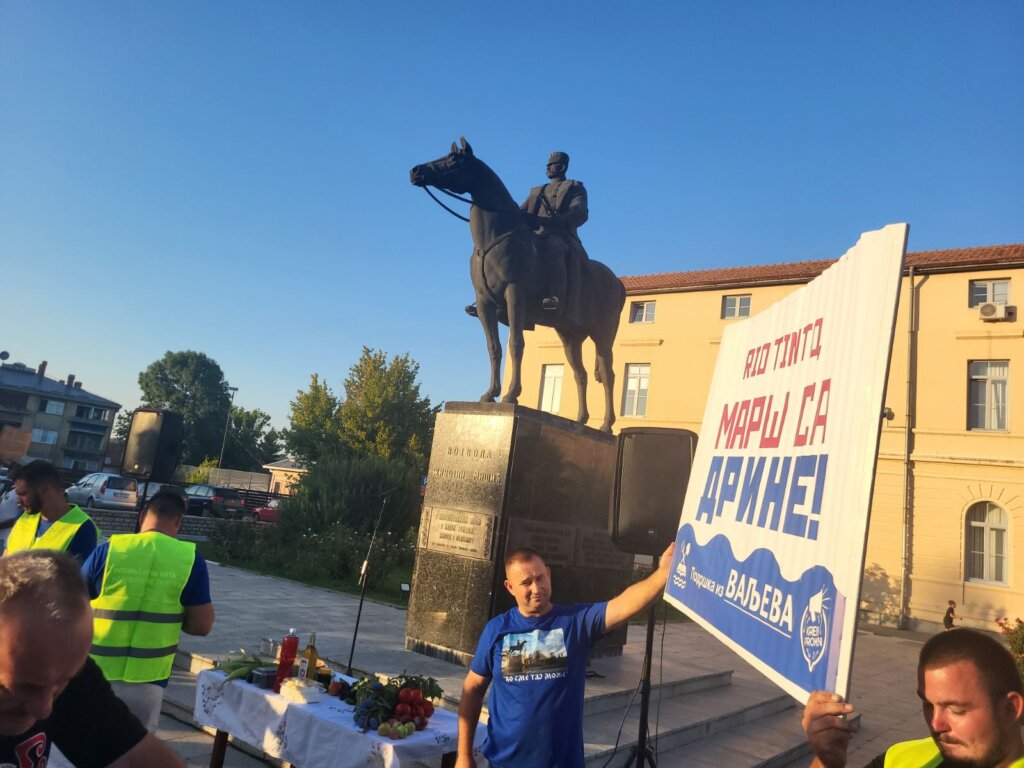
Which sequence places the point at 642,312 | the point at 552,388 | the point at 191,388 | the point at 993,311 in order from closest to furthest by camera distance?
the point at 993,311
the point at 642,312
the point at 552,388
the point at 191,388

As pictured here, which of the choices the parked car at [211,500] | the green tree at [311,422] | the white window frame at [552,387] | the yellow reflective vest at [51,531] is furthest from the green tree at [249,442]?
the yellow reflective vest at [51,531]

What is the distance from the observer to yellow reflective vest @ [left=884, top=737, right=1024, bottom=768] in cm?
169

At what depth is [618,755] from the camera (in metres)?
5.12

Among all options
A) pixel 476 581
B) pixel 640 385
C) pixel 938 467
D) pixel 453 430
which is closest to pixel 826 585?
pixel 476 581

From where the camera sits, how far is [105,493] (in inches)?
1024

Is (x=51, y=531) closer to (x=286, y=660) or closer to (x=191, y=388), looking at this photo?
(x=286, y=660)

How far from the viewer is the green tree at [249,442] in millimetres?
71688

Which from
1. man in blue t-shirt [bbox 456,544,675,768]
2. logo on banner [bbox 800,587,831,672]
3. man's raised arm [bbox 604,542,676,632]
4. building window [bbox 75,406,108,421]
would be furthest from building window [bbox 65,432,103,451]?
logo on banner [bbox 800,587,831,672]

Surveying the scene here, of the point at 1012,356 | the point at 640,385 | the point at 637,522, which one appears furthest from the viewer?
the point at 640,385

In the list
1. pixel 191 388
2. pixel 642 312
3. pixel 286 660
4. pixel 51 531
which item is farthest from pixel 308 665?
pixel 191 388

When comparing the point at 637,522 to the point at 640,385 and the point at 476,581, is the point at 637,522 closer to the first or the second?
the point at 476,581

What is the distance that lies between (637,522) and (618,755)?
222 cm

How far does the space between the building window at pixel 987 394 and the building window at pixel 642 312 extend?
35.7ft

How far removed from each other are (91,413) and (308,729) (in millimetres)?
73297
